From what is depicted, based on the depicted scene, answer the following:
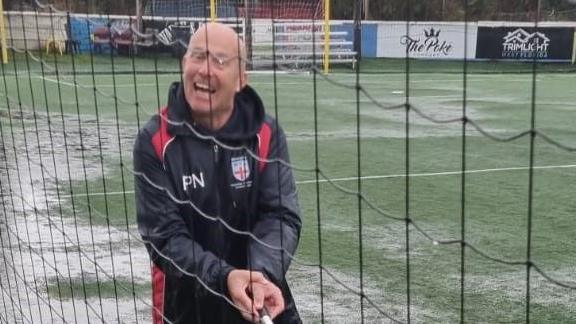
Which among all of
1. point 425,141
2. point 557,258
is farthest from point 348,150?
point 557,258

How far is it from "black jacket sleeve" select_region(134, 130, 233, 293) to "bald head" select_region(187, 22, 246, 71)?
25 centimetres

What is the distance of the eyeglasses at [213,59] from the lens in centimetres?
198

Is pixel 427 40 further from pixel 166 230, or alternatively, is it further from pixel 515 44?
pixel 166 230

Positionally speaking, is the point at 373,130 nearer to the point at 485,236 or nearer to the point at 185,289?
the point at 485,236

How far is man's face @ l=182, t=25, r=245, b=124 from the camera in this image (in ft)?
6.51

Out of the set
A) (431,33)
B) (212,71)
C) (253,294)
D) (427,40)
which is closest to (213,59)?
(212,71)

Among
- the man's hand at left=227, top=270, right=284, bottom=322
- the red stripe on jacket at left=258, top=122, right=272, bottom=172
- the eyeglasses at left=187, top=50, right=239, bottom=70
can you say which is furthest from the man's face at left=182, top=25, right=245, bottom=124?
the man's hand at left=227, top=270, right=284, bottom=322

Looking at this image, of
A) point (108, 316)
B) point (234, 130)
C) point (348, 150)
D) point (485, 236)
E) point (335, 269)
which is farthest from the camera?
point (348, 150)

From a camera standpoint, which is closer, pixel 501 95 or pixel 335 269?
pixel 335 269

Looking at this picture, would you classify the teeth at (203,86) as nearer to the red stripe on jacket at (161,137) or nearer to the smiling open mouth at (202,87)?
the smiling open mouth at (202,87)

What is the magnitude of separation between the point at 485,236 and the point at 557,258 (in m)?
0.57

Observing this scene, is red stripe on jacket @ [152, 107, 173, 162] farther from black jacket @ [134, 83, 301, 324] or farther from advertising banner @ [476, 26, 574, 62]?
advertising banner @ [476, 26, 574, 62]

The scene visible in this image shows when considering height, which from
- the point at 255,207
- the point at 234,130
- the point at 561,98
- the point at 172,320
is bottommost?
the point at 561,98

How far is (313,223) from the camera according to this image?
5117 millimetres
